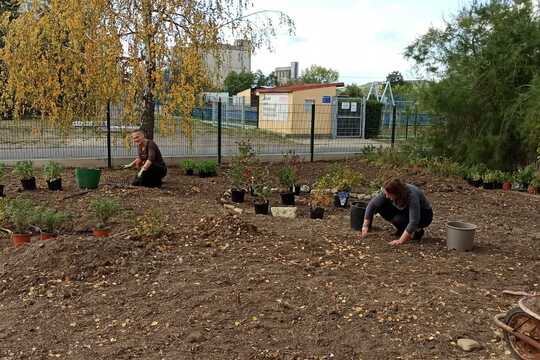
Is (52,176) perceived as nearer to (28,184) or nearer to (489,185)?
(28,184)

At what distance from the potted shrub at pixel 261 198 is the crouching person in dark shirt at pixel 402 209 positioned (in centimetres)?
188

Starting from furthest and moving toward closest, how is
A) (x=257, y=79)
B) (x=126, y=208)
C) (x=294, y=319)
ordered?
1. (x=257, y=79)
2. (x=126, y=208)
3. (x=294, y=319)

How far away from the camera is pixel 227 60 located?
11.1 meters

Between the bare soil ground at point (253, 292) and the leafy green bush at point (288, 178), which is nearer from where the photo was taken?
the bare soil ground at point (253, 292)

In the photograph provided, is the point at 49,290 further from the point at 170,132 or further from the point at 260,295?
the point at 170,132

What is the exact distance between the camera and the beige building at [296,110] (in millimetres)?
16266

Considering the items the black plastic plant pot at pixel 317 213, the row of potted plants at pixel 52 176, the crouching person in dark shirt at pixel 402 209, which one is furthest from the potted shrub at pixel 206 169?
the crouching person in dark shirt at pixel 402 209

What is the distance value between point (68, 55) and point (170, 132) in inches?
87.3

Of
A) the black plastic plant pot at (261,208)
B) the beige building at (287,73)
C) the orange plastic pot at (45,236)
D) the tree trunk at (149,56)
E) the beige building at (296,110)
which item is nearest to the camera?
the orange plastic pot at (45,236)

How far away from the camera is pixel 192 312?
146 inches

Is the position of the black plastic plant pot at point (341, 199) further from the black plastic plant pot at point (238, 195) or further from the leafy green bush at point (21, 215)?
the leafy green bush at point (21, 215)

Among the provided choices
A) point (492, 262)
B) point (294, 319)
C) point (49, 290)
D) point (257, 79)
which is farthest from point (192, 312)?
point (257, 79)

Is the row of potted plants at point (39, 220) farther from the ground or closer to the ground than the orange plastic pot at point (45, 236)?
farther from the ground

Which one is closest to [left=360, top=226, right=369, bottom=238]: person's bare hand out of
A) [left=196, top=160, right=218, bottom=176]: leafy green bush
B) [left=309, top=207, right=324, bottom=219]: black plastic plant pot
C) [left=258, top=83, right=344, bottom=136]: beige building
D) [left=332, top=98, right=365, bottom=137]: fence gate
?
[left=309, top=207, right=324, bottom=219]: black plastic plant pot
